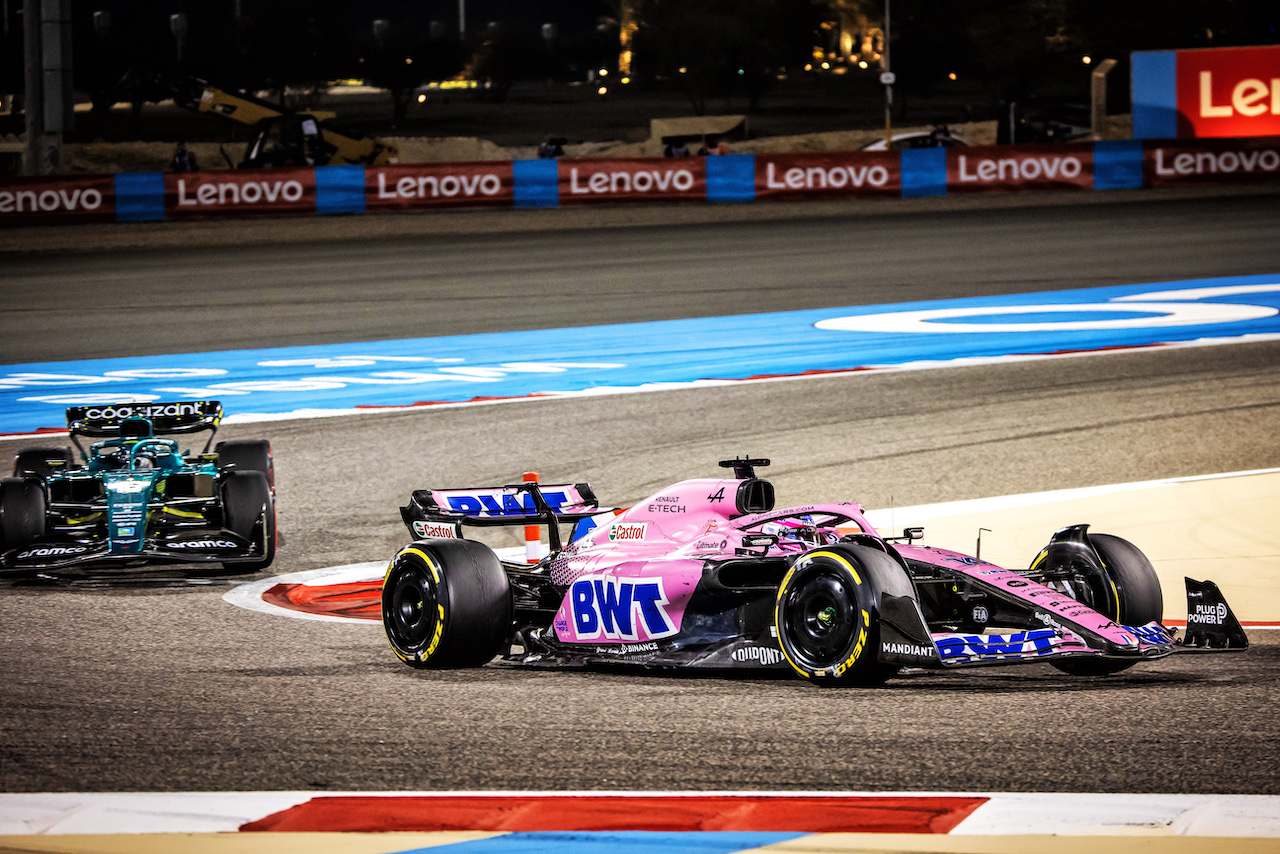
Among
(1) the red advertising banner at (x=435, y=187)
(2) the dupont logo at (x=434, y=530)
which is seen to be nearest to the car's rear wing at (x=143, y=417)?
(2) the dupont logo at (x=434, y=530)

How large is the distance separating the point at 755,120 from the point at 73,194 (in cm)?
4808

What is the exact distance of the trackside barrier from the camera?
33281 mm

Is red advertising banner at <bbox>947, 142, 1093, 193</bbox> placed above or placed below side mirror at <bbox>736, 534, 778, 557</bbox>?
above

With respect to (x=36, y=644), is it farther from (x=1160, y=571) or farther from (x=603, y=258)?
(x=603, y=258)

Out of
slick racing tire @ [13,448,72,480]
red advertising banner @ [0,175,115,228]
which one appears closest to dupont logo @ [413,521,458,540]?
slick racing tire @ [13,448,72,480]

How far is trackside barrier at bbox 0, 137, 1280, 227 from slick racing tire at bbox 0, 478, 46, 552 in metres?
23.4

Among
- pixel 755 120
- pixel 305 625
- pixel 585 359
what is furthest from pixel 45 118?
pixel 755 120

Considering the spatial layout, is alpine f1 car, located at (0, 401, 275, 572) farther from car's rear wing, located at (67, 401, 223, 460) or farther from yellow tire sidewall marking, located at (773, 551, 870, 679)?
yellow tire sidewall marking, located at (773, 551, 870, 679)

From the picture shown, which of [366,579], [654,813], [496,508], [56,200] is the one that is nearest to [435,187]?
[56,200]

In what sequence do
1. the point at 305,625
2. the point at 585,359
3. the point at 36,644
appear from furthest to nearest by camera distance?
the point at 585,359 < the point at 305,625 < the point at 36,644

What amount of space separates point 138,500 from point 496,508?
3.18 meters

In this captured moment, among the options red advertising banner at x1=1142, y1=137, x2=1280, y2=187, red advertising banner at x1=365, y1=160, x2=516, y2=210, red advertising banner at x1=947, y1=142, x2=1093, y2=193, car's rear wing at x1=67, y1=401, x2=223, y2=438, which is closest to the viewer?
car's rear wing at x1=67, y1=401, x2=223, y2=438

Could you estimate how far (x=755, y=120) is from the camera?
7662cm

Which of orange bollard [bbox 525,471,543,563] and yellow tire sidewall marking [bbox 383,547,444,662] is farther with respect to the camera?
orange bollard [bbox 525,471,543,563]
